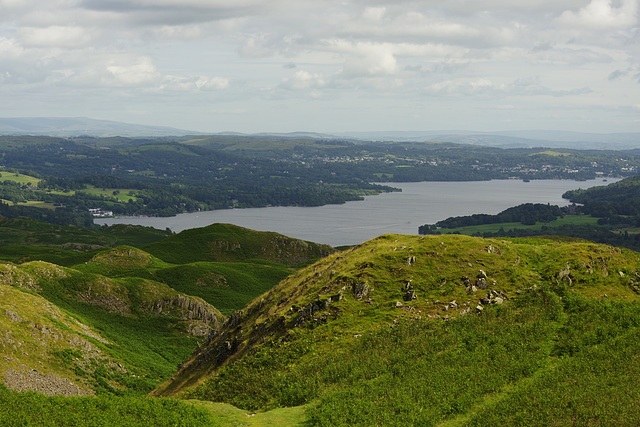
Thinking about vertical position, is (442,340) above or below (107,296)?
above

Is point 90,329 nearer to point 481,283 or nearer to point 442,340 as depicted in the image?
point 442,340

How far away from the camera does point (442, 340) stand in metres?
40.2

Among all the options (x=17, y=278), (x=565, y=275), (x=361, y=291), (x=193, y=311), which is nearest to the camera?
(x=565, y=275)

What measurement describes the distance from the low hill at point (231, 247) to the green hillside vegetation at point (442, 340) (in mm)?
109897

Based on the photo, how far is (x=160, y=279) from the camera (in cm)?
12012

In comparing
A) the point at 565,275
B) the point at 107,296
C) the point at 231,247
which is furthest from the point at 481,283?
the point at 231,247

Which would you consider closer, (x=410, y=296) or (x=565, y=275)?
(x=410, y=296)

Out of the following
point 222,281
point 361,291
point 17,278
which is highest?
point 361,291

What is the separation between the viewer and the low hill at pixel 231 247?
167 m

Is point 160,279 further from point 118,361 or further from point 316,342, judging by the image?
point 316,342

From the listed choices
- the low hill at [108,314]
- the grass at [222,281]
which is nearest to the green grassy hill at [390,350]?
the low hill at [108,314]

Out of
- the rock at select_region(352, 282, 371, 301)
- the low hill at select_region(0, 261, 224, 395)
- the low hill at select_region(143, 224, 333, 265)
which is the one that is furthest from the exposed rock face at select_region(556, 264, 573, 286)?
the low hill at select_region(143, 224, 333, 265)

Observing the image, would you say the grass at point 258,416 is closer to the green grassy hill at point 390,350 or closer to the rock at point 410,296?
the green grassy hill at point 390,350

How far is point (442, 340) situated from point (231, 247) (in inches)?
5604
